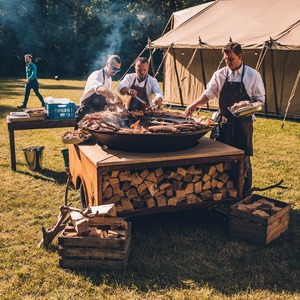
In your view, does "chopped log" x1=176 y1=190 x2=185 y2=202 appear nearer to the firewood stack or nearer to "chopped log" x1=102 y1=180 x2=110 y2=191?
the firewood stack

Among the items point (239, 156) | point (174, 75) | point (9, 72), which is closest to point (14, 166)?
point (239, 156)

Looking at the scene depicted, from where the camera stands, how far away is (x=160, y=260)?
3574 millimetres

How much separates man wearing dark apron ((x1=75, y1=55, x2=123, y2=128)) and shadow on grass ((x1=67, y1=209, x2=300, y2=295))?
5.19 ft

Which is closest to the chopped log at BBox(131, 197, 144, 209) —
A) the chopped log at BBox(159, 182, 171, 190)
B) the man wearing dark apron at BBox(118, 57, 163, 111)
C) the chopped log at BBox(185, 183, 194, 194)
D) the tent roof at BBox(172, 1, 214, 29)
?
the chopped log at BBox(159, 182, 171, 190)

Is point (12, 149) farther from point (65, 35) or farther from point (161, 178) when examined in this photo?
point (65, 35)

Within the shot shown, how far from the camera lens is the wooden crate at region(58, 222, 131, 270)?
3.35 metres

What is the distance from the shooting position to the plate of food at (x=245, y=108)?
4.10m

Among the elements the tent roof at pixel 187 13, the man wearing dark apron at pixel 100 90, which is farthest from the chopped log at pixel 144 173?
the tent roof at pixel 187 13

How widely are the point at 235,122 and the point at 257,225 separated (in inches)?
48.8

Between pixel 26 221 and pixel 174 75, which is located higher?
pixel 174 75

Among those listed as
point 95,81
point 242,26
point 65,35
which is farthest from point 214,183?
point 65,35

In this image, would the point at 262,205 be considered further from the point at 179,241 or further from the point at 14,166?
the point at 14,166

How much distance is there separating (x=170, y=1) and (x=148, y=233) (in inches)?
1241

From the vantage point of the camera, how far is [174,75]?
13023 mm
